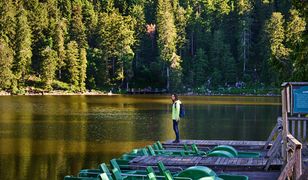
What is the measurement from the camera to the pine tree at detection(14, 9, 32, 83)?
269 feet

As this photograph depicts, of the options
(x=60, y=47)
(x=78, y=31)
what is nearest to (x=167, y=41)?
(x=78, y=31)

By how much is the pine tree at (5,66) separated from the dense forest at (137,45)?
153 millimetres

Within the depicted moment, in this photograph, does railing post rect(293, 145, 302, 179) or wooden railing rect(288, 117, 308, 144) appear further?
wooden railing rect(288, 117, 308, 144)

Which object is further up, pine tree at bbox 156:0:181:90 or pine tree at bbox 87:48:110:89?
pine tree at bbox 156:0:181:90

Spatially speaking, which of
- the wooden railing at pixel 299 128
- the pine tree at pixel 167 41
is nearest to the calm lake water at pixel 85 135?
the wooden railing at pixel 299 128

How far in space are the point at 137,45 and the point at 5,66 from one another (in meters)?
29.2

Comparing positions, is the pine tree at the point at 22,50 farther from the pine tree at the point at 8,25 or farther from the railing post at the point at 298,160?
the railing post at the point at 298,160

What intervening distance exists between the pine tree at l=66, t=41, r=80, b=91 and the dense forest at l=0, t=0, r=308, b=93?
182 millimetres

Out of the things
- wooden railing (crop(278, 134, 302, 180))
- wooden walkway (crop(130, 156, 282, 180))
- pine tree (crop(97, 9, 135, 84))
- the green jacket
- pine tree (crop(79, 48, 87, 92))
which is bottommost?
wooden walkway (crop(130, 156, 282, 180))

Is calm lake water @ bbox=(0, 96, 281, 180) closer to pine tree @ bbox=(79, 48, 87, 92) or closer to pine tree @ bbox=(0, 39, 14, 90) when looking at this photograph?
pine tree @ bbox=(0, 39, 14, 90)

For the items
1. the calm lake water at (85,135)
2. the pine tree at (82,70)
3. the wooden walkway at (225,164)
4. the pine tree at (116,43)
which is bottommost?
the calm lake water at (85,135)

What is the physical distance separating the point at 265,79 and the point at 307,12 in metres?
76.4

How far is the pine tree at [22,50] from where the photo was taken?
269 ft

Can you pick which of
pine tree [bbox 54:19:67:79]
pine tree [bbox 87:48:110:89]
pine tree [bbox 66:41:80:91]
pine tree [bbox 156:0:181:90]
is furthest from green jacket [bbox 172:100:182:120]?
pine tree [bbox 87:48:110:89]
